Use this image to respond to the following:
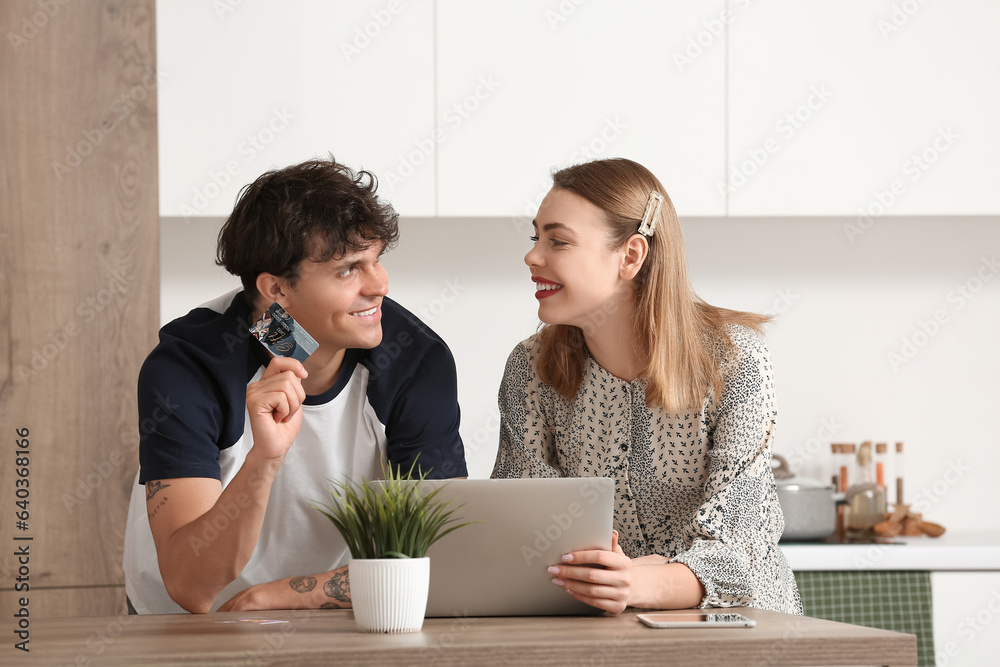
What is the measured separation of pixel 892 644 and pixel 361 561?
0.62 meters

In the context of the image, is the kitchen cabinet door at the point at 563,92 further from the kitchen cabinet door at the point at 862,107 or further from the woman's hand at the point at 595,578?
the woman's hand at the point at 595,578

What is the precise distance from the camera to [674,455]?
178cm

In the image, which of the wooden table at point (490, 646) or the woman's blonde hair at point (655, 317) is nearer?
the wooden table at point (490, 646)

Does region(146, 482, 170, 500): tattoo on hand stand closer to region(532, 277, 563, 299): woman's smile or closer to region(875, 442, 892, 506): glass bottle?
region(532, 277, 563, 299): woman's smile

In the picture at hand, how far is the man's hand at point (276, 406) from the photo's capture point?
142cm

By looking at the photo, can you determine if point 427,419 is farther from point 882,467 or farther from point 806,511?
point 882,467

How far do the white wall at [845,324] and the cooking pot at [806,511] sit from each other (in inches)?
19.7

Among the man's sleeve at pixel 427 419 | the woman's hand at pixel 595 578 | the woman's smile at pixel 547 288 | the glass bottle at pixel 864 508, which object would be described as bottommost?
the glass bottle at pixel 864 508

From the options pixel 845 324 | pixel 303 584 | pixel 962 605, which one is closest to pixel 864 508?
pixel 962 605

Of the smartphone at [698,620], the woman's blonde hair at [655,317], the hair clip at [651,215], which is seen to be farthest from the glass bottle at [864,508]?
the smartphone at [698,620]

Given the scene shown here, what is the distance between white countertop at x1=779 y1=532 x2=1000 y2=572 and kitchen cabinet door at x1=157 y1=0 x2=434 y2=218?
1.45 m

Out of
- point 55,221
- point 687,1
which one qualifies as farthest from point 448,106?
point 55,221

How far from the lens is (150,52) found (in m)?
2.59

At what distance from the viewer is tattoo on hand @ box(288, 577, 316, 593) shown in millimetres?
1505
